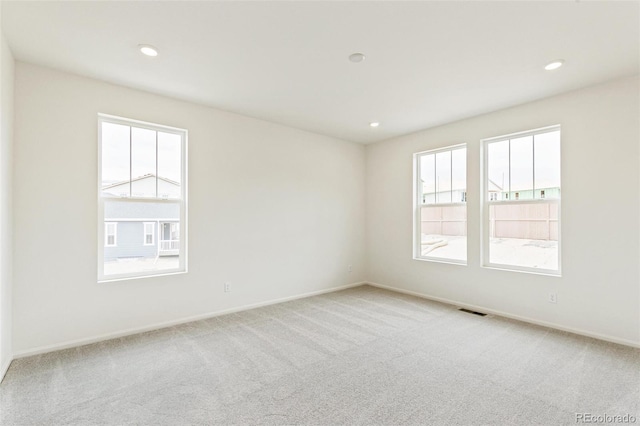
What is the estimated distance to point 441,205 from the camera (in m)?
4.78

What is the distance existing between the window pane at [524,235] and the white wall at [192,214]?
2.38 meters

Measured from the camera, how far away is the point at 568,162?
3420mm

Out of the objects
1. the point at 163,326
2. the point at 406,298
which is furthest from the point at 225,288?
the point at 406,298

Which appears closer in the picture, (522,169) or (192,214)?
(192,214)

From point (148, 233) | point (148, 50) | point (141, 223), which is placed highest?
point (148, 50)

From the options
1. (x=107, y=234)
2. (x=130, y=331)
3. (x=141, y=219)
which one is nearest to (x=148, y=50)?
(x=141, y=219)

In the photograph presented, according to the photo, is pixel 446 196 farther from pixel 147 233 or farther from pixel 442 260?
pixel 147 233

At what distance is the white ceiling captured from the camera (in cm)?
208

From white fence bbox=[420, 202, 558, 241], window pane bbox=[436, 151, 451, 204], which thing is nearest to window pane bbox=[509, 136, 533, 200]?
white fence bbox=[420, 202, 558, 241]

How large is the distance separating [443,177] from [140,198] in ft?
14.2

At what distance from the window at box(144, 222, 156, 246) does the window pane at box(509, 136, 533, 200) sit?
15.2ft

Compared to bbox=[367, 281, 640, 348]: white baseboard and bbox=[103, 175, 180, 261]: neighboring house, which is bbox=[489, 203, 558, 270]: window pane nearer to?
bbox=[367, 281, 640, 348]: white baseboard

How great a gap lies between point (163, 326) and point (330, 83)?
11.1 feet

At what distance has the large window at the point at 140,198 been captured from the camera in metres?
3.24
